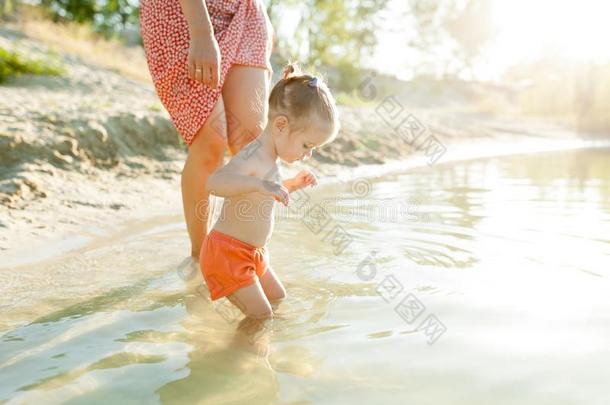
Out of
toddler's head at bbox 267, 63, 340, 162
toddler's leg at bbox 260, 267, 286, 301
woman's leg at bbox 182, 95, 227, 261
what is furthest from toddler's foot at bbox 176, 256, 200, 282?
toddler's head at bbox 267, 63, 340, 162

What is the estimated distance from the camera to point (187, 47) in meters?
2.67

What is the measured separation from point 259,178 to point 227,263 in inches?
12.9

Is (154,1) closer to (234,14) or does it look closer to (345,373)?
(234,14)

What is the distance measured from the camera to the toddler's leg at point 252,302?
2281 millimetres

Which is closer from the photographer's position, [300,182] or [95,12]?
[300,182]

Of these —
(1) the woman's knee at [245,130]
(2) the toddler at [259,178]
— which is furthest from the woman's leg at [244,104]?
(2) the toddler at [259,178]

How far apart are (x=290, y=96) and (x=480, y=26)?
3203 cm

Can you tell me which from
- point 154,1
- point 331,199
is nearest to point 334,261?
point 154,1

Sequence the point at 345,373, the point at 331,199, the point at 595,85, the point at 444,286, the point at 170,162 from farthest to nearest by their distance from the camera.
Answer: the point at 595,85, the point at 170,162, the point at 331,199, the point at 444,286, the point at 345,373

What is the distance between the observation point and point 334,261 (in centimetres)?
310

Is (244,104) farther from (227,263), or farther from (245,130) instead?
(227,263)

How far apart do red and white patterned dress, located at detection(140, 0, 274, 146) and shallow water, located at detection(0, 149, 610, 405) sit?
0.73 metres

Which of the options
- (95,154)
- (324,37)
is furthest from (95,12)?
(95,154)

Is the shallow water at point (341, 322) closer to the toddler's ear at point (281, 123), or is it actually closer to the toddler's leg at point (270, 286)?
the toddler's leg at point (270, 286)
